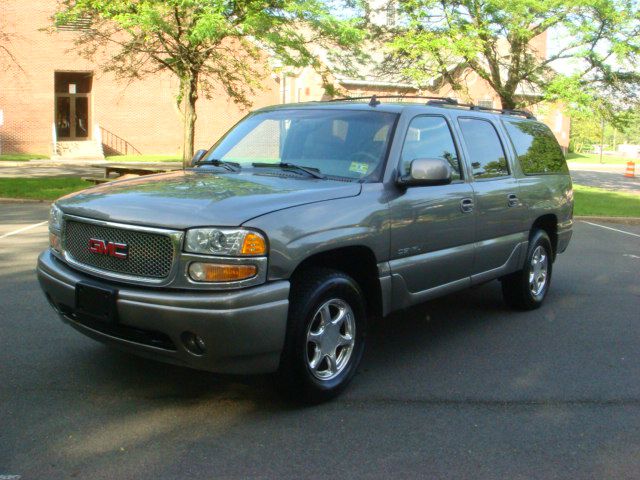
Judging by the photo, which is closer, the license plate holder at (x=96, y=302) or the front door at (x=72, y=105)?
the license plate holder at (x=96, y=302)

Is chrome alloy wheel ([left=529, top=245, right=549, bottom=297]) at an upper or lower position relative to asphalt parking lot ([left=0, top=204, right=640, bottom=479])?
upper

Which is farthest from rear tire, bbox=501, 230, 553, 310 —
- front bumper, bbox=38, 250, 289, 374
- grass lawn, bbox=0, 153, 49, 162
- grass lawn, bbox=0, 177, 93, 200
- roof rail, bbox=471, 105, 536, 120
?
grass lawn, bbox=0, 153, 49, 162

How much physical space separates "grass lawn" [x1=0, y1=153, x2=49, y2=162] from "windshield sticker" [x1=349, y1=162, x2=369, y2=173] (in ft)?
95.5

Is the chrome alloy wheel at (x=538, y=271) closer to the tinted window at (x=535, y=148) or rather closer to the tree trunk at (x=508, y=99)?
the tinted window at (x=535, y=148)

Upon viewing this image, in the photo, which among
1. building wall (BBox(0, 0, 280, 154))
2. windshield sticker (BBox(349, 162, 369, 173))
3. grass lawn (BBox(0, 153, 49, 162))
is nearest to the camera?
windshield sticker (BBox(349, 162, 369, 173))

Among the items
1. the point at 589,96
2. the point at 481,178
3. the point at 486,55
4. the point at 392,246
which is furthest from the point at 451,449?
the point at 486,55

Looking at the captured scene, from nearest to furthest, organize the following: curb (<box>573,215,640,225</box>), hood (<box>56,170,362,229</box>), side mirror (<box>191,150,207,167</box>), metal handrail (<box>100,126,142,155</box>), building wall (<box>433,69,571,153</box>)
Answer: hood (<box>56,170,362,229</box>)
side mirror (<box>191,150,207,167</box>)
curb (<box>573,215,640,225</box>)
building wall (<box>433,69,571,153</box>)
metal handrail (<box>100,126,142,155</box>)

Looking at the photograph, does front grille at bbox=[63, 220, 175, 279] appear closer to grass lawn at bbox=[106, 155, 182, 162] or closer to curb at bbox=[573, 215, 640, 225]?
curb at bbox=[573, 215, 640, 225]

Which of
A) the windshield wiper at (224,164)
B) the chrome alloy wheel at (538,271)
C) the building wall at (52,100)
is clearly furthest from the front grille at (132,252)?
the building wall at (52,100)

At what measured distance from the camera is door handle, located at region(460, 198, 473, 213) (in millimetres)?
5278

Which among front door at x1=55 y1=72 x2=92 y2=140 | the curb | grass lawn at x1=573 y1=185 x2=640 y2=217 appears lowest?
the curb

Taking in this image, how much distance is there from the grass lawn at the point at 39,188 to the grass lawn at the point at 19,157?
1265cm

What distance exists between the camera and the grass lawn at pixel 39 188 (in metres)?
15.7

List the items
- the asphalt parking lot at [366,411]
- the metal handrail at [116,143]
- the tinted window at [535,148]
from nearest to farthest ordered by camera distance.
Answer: the asphalt parking lot at [366,411] < the tinted window at [535,148] < the metal handrail at [116,143]
